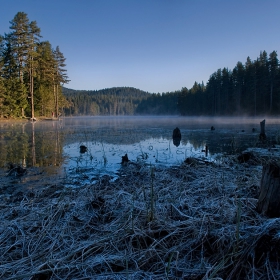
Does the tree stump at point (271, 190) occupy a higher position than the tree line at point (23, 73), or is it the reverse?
the tree line at point (23, 73)

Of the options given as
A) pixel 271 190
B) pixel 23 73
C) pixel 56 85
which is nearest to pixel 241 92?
pixel 56 85

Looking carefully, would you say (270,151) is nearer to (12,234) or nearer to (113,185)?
(113,185)

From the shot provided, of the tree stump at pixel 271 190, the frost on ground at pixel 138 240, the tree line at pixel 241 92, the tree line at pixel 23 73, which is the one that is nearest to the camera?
the frost on ground at pixel 138 240

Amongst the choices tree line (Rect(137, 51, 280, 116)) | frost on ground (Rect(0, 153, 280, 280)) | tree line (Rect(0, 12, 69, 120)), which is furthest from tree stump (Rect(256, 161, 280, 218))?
tree line (Rect(137, 51, 280, 116))

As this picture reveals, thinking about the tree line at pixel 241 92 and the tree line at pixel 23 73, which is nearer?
the tree line at pixel 23 73

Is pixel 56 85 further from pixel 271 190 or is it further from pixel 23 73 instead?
pixel 271 190

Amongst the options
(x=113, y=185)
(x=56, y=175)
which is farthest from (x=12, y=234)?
(x=56, y=175)

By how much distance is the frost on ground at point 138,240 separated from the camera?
5.95 ft

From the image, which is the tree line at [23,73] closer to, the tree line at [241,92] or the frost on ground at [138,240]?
the frost on ground at [138,240]

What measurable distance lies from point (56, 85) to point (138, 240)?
151ft

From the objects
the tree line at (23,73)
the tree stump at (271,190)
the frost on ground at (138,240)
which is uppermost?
the tree line at (23,73)

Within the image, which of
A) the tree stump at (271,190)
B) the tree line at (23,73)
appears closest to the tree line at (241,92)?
the tree line at (23,73)

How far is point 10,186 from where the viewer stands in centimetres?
496

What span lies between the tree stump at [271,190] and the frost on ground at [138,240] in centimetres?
12
